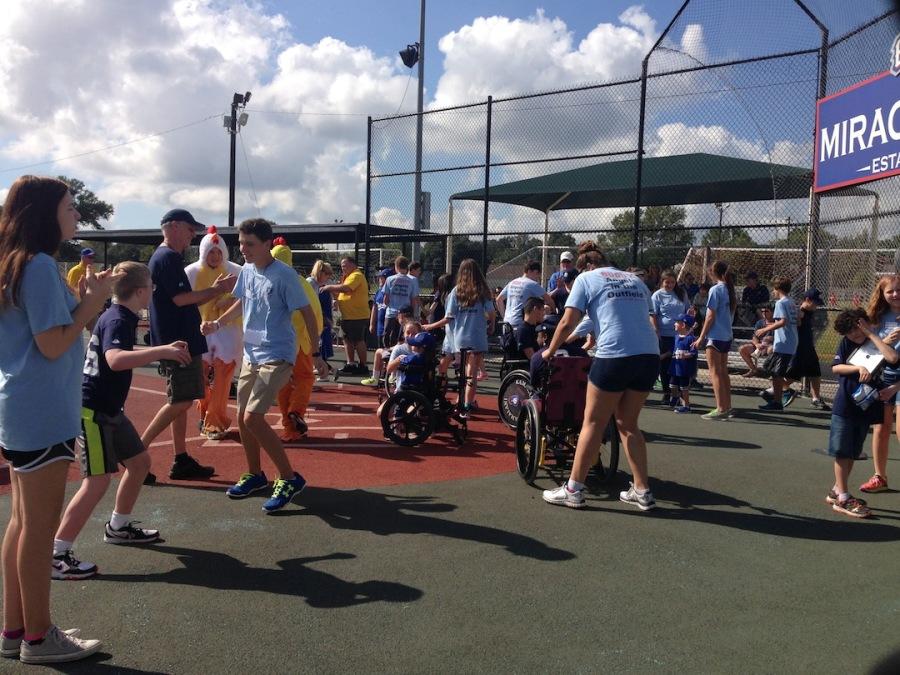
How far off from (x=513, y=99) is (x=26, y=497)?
10897 mm

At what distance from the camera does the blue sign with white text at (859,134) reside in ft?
24.9

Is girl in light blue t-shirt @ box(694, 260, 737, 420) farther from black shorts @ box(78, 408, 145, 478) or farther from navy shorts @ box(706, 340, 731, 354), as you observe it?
black shorts @ box(78, 408, 145, 478)

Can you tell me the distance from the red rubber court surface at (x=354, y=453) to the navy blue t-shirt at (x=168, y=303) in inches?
45.7

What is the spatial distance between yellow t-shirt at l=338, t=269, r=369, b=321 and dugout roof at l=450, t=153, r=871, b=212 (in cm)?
364

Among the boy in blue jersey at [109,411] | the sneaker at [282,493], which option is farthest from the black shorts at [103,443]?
the sneaker at [282,493]

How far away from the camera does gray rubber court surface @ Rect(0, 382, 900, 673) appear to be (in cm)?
316

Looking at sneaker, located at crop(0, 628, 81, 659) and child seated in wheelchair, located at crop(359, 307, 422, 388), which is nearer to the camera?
sneaker, located at crop(0, 628, 81, 659)

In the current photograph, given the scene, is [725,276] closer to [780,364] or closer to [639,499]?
Result: [780,364]

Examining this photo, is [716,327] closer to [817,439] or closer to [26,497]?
[817,439]

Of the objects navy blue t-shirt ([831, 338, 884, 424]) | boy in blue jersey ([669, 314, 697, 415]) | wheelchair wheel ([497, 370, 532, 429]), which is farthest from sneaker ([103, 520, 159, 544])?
boy in blue jersey ([669, 314, 697, 415])

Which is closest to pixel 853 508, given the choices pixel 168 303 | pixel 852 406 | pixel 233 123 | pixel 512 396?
pixel 852 406

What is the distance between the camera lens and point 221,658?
309 centimetres

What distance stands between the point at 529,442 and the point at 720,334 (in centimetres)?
383

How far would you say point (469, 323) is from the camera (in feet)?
27.3
